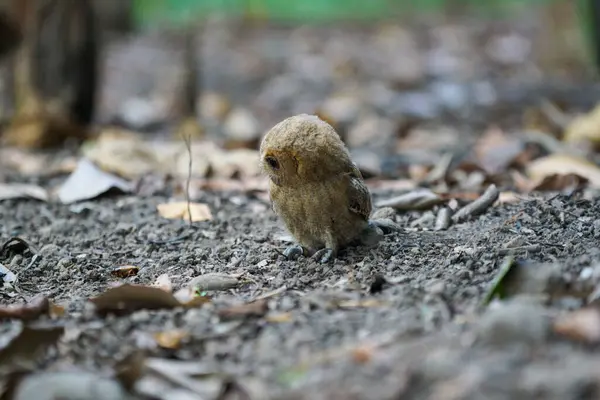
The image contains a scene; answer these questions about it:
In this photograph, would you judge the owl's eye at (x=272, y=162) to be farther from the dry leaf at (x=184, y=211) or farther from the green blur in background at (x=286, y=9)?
the green blur in background at (x=286, y=9)

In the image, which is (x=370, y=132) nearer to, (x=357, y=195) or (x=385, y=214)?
(x=385, y=214)

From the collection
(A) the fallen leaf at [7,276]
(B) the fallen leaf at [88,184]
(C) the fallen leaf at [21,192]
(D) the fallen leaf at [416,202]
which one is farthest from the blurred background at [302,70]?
(A) the fallen leaf at [7,276]

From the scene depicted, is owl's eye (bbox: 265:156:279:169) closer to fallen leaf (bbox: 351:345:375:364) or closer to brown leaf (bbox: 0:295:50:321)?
brown leaf (bbox: 0:295:50:321)

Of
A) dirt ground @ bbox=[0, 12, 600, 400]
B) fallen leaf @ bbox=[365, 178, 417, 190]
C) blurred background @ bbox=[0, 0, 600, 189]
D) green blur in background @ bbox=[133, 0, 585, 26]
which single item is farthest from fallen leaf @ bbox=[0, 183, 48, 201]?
green blur in background @ bbox=[133, 0, 585, 26]

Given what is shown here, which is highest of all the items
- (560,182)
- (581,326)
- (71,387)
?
(581,326)

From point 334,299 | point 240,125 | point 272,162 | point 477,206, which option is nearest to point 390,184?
point 477,206

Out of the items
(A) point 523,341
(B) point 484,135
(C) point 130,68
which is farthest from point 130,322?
(C) point 130,68
